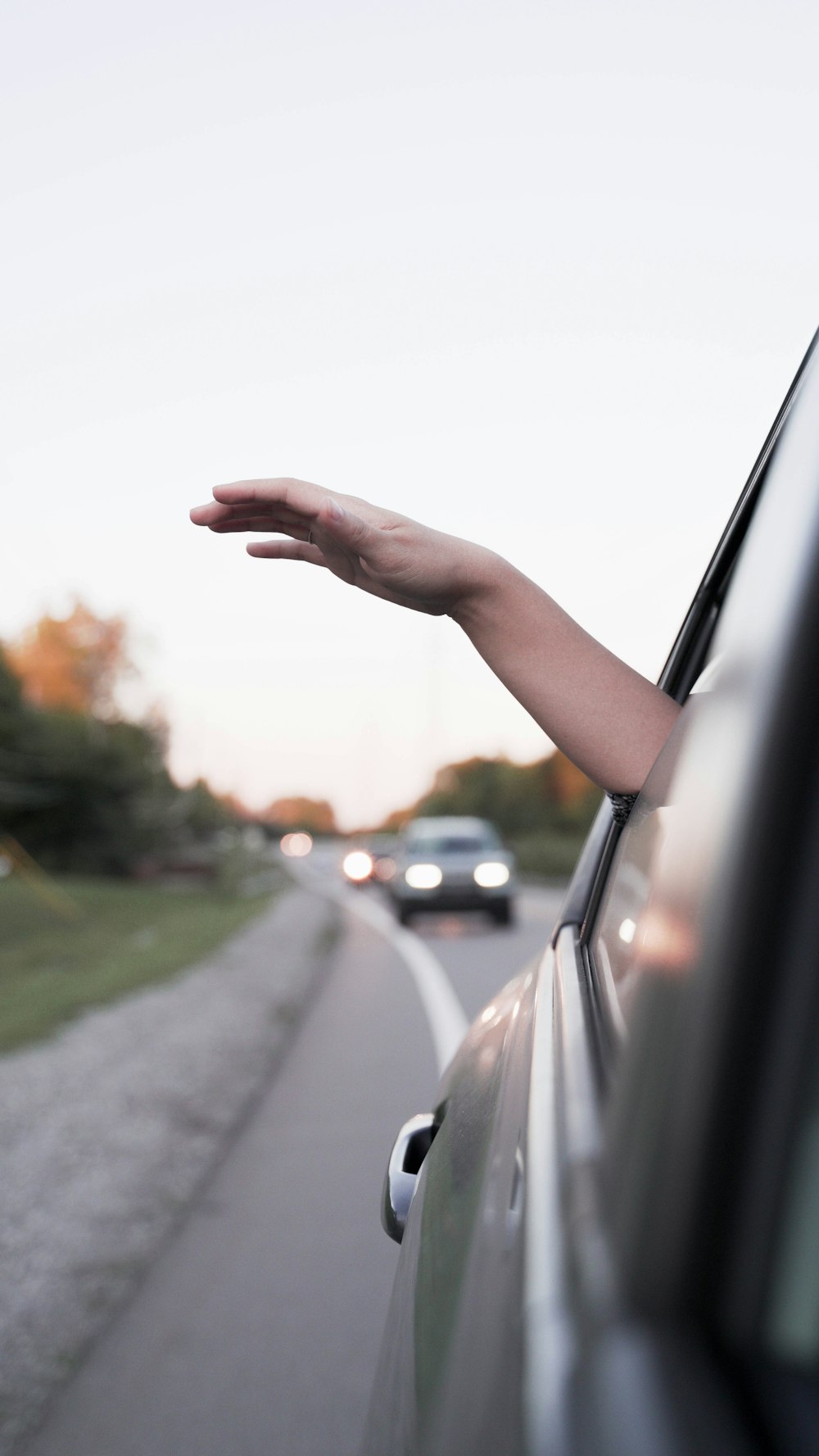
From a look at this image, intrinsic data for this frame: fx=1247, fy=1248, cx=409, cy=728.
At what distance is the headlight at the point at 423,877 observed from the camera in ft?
68.2

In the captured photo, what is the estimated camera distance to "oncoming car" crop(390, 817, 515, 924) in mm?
20297

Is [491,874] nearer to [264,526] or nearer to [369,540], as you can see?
[264,526]

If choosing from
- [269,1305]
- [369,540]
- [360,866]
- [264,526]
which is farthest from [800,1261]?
[360,866]

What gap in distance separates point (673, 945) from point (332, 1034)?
354 inches

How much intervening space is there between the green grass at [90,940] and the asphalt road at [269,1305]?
2707 millimetres

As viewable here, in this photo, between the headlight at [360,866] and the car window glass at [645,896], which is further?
the headlight at [360,866]

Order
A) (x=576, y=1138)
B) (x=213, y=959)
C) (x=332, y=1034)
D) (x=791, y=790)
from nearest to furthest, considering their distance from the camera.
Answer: (x=791, y=790) → (x=576, y=1138) → (x=332, y=1034) → (x=213, y=959)

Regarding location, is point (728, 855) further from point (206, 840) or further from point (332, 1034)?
point (206, 840)

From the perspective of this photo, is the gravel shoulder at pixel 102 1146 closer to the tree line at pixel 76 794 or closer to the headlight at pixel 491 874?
the headlight at pixel 491 874

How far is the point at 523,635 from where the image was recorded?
1.66m

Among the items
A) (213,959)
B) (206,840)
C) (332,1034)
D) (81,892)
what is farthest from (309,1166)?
(206,840)

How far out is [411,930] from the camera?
20609mm

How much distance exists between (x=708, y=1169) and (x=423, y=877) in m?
20.4

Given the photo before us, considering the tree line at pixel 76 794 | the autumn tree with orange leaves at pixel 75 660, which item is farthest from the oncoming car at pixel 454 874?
the autumn tree with orange leaves at pixel 75 660
